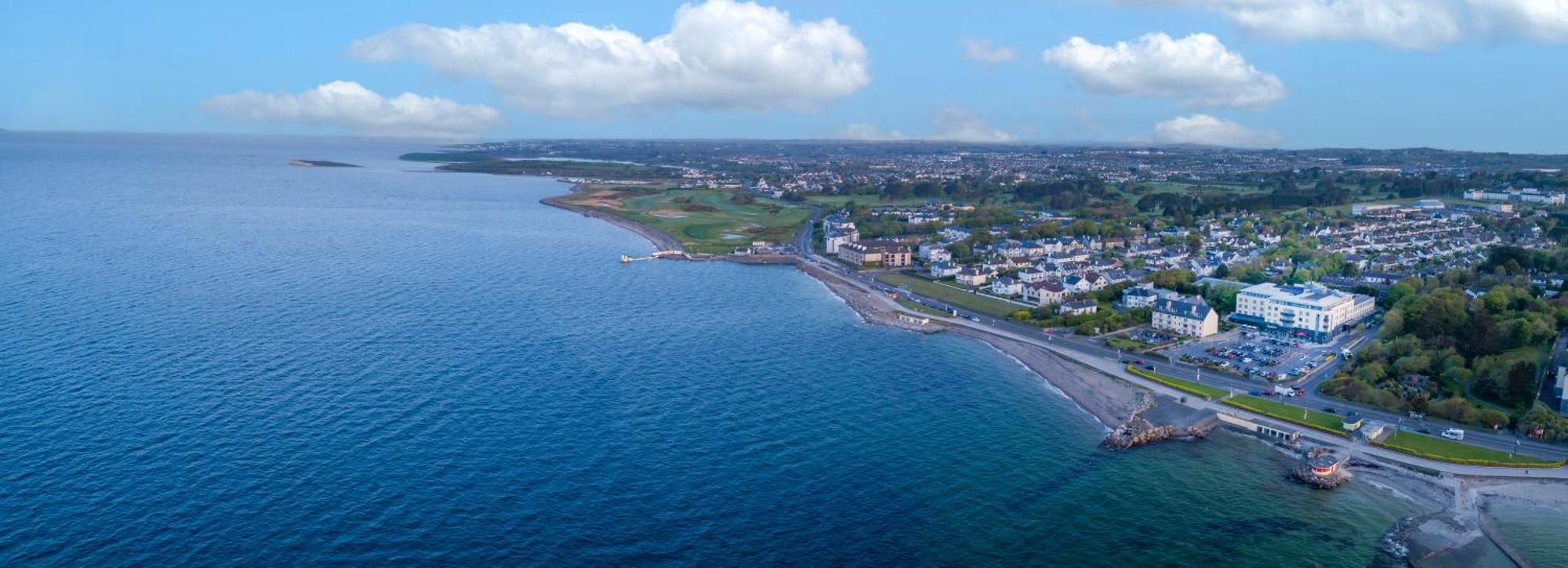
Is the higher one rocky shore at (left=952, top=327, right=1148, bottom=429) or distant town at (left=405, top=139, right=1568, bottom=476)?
distant town at (left=405, top=139, right=1568, bottom=476)

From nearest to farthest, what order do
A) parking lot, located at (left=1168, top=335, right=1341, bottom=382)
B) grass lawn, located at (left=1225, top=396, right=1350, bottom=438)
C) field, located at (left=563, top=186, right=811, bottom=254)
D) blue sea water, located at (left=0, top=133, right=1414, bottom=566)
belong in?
→ blue sea water, located at (left=0, top=133, right=1414, bottom=566)
grass lawn, located at (left=1225, top=396, right=1350, bottom=438)
parking lot, located at (left=1168, top=335, right=1341, bottom=382)
field, located at (left=563, top=186, right=811, bottom=254)

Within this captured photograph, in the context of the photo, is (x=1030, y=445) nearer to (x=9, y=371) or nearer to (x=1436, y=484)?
(x=1436, y=484)

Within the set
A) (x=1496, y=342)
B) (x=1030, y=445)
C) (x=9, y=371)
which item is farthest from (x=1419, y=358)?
(x=9, y=371)

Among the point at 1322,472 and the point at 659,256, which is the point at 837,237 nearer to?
the point at 659,256

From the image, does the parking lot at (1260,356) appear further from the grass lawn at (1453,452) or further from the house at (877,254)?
the house at (877,254)

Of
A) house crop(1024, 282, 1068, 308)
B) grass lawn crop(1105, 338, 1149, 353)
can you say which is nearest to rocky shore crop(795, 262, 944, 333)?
house crop(1024, 282, 1068, 308)

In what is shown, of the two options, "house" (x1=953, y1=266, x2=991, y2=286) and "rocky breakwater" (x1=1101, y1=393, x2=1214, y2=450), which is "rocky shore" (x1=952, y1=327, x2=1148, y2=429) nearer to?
"rocky breakwater" (x1=1101, y1=393, x2=1214, y2=450)
